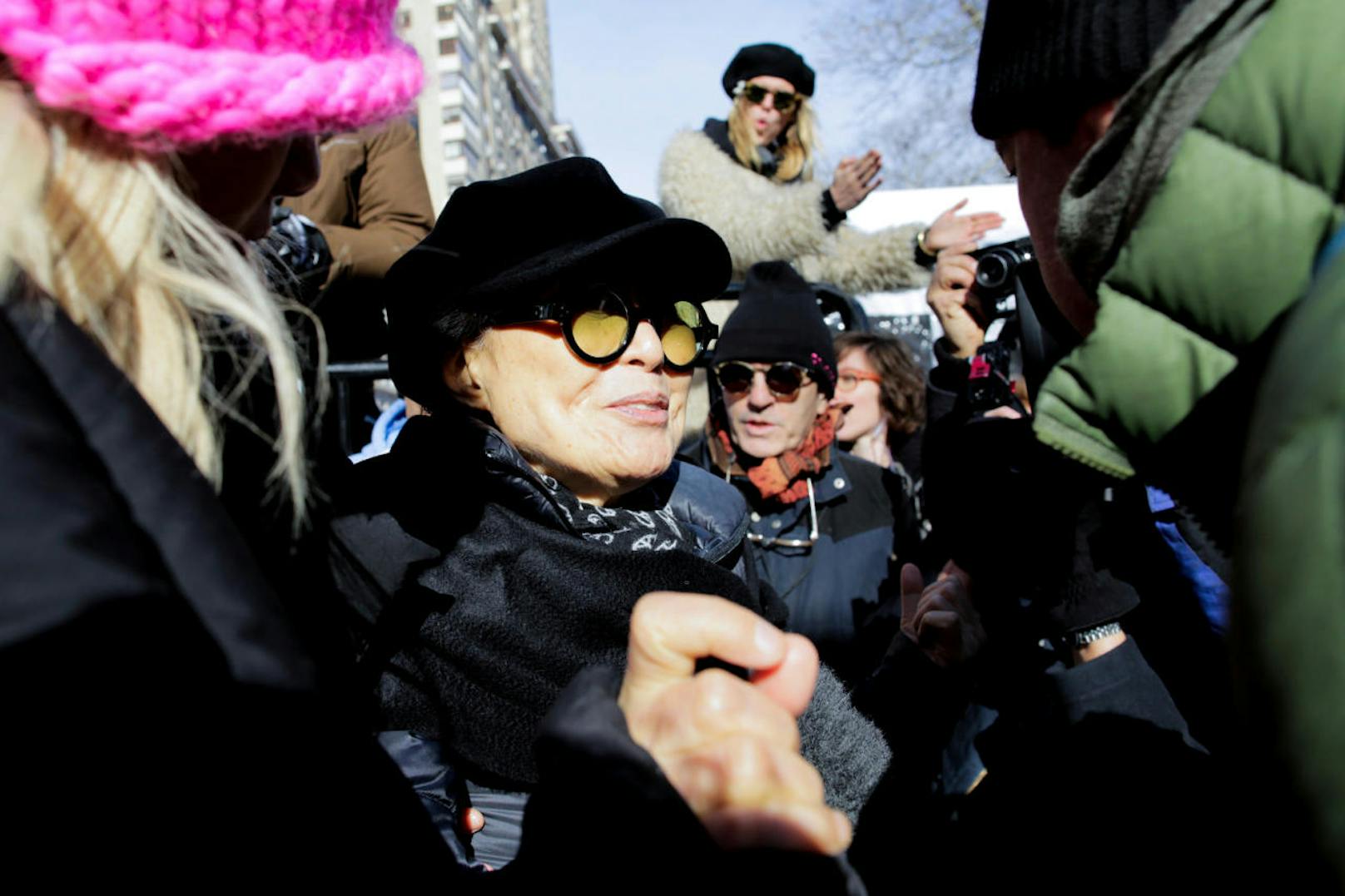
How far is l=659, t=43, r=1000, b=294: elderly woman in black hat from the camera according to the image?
3947 mm

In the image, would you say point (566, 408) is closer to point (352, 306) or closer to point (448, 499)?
point (448, 499)

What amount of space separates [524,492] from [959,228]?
241cm

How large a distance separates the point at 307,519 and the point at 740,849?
0.67 meters

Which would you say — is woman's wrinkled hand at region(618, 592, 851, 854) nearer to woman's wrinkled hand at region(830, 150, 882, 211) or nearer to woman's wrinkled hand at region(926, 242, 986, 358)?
woman's wrinkled hand at region(926, 242, 986, 358)

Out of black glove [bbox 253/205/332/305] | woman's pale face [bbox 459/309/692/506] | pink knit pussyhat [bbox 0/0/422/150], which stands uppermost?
pink knit pussyhat [bbox 0/0/422/150]

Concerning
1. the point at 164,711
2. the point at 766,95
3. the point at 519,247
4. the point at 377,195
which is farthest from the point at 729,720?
the point at 766,95

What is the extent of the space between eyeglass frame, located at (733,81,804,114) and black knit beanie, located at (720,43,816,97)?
0.03 meters

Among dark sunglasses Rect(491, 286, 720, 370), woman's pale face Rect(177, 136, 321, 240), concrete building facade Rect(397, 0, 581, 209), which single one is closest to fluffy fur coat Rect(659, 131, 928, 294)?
dark sunglasses Rect(491, 286, 720, 370)

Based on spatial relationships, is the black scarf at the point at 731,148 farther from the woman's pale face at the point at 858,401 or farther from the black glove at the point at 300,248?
the black glove at the point at 300,248

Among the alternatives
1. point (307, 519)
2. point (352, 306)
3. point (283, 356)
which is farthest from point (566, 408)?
point (352, 306)

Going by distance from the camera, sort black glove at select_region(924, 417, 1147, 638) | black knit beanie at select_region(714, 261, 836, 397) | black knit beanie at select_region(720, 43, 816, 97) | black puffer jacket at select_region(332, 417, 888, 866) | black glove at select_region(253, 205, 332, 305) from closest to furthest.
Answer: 1. black puffer jacket at select_region(332, 417, 888, 866)
2. black glove at select_region(924, 417, 1147, 638)
3. black glove at select_region(253, 205, 332, 305)
4. black knit beanie at select_region(714, 261, 836, 397)
5. black knit beanie at select_region(720, 43, 816, 97)

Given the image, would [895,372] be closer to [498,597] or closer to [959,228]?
Answer: [959,228]

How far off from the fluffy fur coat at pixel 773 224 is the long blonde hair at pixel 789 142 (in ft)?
0.21

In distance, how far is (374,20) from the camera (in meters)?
0.92
